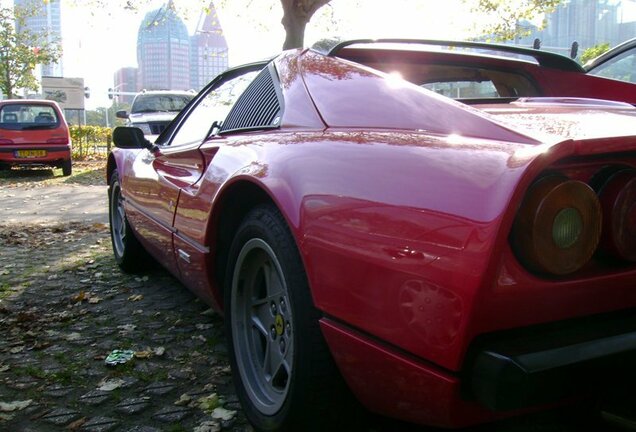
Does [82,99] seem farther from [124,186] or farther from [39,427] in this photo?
[39,427]

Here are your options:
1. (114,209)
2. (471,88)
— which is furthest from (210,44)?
(471,88)

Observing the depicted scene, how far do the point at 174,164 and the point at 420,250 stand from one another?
1.93 m

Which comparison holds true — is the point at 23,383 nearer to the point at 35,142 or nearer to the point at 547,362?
the point at 547,362

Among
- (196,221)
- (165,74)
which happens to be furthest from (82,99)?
(196,221)

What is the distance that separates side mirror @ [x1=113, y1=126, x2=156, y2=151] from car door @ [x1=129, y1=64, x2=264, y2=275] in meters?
0.06

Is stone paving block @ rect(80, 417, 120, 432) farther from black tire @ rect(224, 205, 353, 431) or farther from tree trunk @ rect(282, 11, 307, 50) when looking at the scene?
tree trunk @ rect(282, 11, 307, 50)

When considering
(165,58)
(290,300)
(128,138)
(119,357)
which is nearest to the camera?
(290,300)

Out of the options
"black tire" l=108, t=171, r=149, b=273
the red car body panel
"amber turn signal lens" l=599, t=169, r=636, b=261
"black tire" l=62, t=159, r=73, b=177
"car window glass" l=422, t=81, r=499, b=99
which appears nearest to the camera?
"amber turn signal lens" l=599, t=169, r=636, b=261

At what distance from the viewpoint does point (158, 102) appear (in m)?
13.9

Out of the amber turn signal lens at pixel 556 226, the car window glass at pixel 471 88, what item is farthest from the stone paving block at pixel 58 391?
the car window glass at pixel 471 88

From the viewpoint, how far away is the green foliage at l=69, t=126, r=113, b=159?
1834 cm

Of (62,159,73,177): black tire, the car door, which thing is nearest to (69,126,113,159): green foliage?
(62,159,73,177): black tire

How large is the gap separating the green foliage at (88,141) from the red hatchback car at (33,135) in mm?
4420

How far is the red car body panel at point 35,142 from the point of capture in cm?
1268
